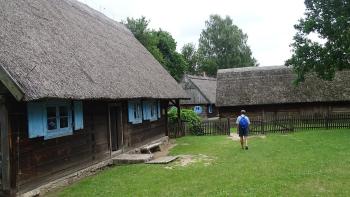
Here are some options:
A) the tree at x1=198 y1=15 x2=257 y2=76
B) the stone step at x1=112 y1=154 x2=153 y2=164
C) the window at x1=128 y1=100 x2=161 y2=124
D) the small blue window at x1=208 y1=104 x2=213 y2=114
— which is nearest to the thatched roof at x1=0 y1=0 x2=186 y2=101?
the window at x1=128 y1=100 x2=161 y2=124

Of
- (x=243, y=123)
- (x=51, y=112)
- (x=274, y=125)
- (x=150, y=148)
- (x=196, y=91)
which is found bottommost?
(x=150, y=148)

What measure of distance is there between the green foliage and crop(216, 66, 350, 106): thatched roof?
6.71 m

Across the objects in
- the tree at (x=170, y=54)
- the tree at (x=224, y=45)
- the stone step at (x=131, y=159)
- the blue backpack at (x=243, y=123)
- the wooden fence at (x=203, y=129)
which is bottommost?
the stone step at (x=131, y=159)

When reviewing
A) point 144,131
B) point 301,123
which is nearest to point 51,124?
point 144,131

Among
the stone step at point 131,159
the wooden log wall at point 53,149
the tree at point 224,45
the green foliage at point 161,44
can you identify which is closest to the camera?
the wooden log wall at point 53,149

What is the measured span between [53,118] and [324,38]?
20.4 metres

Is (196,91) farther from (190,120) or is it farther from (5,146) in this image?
(5,146)

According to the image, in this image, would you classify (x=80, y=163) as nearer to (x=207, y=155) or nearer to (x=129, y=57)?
(x=207, y=155)

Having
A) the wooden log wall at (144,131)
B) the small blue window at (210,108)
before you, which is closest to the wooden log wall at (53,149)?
the wooden log wall at (144,131)

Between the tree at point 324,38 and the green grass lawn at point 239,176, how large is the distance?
34.6 feet

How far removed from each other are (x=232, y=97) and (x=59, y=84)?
23.4 m

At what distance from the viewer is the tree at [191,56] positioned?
228 ft

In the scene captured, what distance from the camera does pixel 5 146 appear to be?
873 centimetres

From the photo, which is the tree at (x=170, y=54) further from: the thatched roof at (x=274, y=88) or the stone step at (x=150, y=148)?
the stone step at (x=150, y=148)
